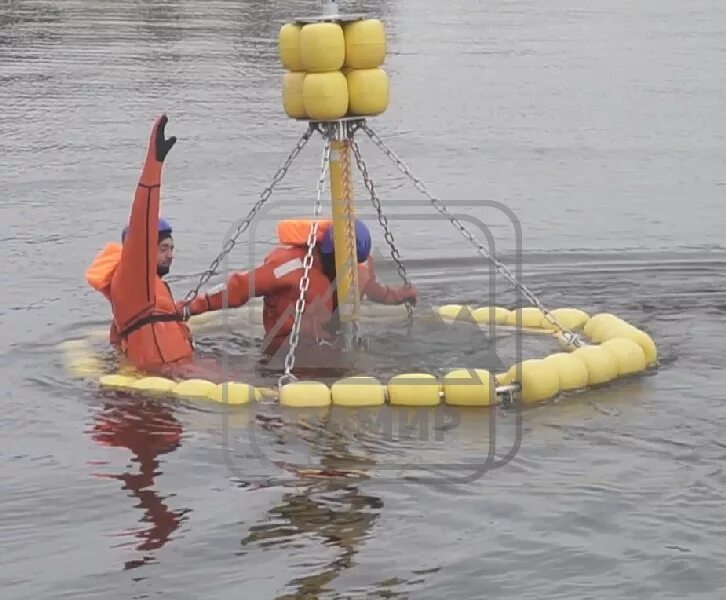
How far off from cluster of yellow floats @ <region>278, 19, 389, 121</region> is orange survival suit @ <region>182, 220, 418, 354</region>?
48.8 inches

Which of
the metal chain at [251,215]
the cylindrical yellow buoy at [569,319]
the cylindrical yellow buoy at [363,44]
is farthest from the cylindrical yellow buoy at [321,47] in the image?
the cylindrical yellow buoy at [569,319]

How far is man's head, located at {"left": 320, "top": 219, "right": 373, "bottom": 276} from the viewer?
9938 millimetres

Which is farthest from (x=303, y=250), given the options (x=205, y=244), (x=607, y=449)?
(x=205, y=244)

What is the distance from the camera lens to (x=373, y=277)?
35.2ft

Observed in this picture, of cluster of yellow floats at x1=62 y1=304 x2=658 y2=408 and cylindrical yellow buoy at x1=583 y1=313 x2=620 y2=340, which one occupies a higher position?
cylindrical yellow buoy at x1=583 y1=313 x2=620 y2=340

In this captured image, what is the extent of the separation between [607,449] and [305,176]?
9.88 metres

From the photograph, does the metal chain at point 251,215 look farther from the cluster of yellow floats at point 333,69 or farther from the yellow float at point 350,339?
Result: the cluster of yellow floats at point 333,69

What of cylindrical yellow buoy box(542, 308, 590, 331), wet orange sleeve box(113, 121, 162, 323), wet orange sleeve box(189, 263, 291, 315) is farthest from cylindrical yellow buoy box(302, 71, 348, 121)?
cylindrical yellow buoy box(542, 308, 590, 331)

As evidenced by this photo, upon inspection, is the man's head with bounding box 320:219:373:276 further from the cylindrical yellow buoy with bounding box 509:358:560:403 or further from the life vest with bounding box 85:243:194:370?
the cylindrical yellow buoy with bounding box 509:358:560:403

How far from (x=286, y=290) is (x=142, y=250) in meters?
1.14

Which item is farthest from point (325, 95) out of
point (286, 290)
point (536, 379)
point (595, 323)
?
point (595, 323)

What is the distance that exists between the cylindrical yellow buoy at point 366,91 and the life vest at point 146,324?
1.95 meters

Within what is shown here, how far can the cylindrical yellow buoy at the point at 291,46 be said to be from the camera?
29.2ft

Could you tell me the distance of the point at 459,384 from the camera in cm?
913
